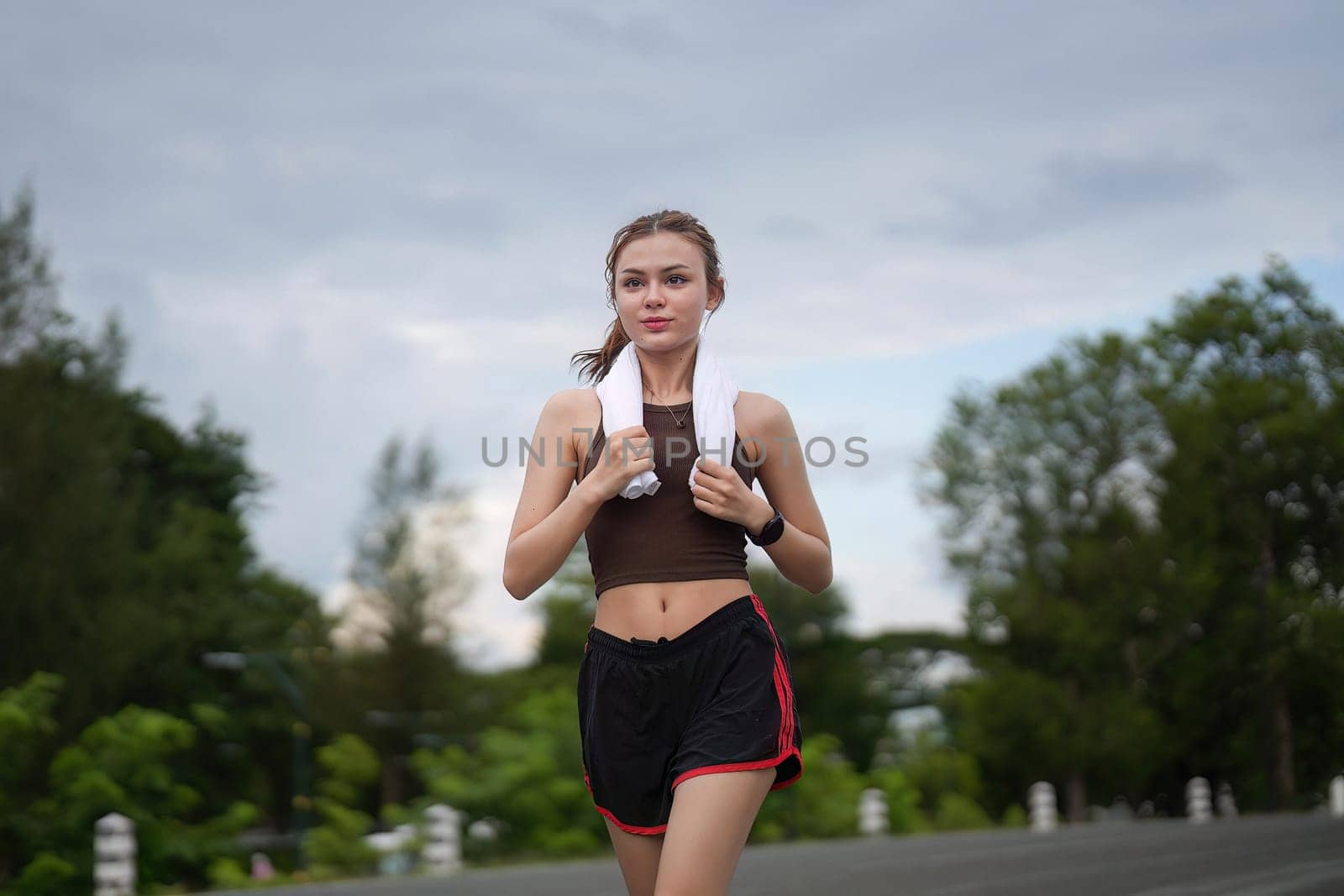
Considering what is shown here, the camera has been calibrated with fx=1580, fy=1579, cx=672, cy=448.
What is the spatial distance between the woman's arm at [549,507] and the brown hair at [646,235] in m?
0.23

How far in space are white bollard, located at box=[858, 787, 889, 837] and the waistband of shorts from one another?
872 inches

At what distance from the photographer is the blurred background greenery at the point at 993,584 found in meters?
33.2

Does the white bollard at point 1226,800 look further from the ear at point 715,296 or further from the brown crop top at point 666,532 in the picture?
the brown crop top at point 666,532

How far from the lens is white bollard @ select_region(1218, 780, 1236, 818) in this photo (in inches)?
1631

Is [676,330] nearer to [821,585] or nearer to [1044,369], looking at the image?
[821,585]

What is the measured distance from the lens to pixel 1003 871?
1408 cm

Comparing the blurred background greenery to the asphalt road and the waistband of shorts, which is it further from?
the waistband of shorts

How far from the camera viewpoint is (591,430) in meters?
3.80

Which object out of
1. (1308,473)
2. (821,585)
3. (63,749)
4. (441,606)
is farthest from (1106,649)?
(821,585)

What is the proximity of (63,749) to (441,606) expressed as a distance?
28220 millimetres

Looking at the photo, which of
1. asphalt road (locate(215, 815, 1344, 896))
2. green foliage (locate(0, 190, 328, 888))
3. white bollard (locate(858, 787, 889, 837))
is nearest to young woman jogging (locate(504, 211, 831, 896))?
asphalt road (locate(215, 815, 1344, 896))

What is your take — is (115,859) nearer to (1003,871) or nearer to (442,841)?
(442,841)

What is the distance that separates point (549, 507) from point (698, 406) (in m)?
0.43

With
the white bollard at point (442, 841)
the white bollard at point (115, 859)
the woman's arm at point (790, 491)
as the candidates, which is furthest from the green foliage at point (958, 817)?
the woman's arm at point (790, 491)
